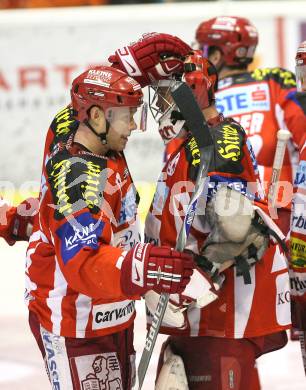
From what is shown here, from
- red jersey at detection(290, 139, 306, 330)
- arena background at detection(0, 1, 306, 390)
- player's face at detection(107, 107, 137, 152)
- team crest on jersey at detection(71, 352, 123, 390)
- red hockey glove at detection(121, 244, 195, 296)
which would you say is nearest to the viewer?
red hockey glove at detection(121, 244, 195, 296)

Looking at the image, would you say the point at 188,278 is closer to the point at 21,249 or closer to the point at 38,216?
the point at 38,216

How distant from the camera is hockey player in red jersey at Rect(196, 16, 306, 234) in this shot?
4.80 m

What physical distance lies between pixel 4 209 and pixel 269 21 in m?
4.30

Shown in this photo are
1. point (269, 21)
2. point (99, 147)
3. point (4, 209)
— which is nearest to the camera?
point (99, 147)

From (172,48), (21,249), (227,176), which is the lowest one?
(21,249)

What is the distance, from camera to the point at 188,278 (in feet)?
9.81

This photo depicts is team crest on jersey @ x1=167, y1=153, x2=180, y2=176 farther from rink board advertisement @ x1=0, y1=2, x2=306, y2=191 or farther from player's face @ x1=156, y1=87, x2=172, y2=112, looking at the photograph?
rink board advertisement @ x1=0, y1=2, x2=306, y2=191

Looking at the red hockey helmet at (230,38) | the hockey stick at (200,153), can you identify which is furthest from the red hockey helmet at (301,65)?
the red hockey helmet at (230,38)

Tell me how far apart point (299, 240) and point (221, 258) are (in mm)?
468

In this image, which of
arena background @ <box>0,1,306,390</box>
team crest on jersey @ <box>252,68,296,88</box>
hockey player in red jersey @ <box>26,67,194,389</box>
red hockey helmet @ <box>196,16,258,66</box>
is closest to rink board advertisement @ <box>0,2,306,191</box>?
arena background @ <box>0,1,306,390</box>

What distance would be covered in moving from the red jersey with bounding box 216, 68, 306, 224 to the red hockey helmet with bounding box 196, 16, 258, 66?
17cm

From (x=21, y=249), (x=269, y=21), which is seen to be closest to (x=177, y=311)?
(x=21, y=249)

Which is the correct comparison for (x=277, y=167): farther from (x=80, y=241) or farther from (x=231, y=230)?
(x=80, y=241)

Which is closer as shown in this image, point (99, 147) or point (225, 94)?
point (99, 147)
